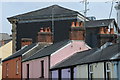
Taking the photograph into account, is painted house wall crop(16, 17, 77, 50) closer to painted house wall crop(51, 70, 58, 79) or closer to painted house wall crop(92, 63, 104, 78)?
painted house wall crop(51, 70, 58, 79)

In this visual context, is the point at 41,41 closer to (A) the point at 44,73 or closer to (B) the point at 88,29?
(A) the point at 44,73

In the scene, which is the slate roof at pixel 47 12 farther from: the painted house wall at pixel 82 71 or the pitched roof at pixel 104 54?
the painted house wall at pixel 82 71

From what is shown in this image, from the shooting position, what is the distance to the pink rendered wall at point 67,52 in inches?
1280

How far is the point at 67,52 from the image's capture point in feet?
108

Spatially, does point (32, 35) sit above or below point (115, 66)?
above

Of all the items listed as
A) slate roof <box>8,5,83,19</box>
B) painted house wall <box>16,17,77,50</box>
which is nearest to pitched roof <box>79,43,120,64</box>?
painted house wall <box>16,17,77,50</box>

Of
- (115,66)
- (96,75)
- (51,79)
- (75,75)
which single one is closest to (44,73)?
(51,79)

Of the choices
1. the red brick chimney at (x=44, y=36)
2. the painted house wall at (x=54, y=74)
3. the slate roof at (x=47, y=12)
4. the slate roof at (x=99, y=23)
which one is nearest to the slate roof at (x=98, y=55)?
the painted house wall at (x=54, y=74)

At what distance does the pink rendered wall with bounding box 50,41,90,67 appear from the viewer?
32.5m

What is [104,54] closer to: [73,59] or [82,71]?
[82,71]

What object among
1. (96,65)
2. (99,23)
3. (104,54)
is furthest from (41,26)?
(96,65)

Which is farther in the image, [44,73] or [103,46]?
[44,73]

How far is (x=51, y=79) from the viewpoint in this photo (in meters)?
31.9

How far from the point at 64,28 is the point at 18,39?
7.02 meters
